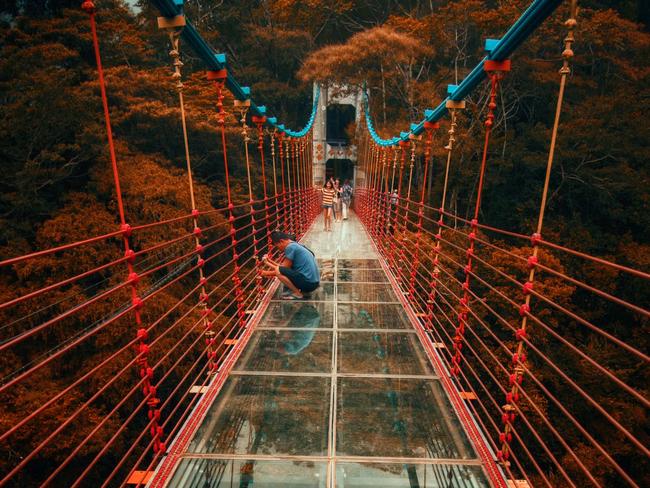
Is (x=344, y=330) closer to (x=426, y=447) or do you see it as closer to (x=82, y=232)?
(x=426, y=447)

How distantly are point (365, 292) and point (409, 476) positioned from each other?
2.48 meters

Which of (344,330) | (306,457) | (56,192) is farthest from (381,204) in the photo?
(56,192)

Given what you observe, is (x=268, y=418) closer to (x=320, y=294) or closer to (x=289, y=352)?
(x=289, y=352)

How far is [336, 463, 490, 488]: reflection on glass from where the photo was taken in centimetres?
169

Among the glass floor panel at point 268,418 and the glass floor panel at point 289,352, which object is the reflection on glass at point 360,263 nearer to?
the glass floor panel at point 289,352

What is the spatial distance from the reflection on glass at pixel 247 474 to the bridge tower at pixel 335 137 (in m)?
18.6

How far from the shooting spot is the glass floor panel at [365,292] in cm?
393

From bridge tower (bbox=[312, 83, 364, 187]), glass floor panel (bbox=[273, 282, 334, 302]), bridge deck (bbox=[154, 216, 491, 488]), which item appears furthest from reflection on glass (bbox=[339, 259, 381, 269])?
bridge tower (bbox=[312, 83, 364, 187])

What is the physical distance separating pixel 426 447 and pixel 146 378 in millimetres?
1303

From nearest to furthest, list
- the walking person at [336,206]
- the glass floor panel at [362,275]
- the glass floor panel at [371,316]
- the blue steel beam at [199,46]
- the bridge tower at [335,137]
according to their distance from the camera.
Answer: the blue steel beam at [199,46] < the glass floor panel at [371,316] < the glass floor panel at [362,275] < the walking person at [336,206] < the bridge tower at [335,137]

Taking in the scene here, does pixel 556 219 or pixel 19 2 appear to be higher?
pixel 19 2

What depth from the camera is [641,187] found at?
40.9 feet

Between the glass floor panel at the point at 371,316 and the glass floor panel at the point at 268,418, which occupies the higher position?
the glass floor panel at the point at 268,418

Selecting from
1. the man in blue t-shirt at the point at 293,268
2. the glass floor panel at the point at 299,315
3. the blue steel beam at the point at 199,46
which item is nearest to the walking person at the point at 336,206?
the blue steel beam at the point at 199,46
